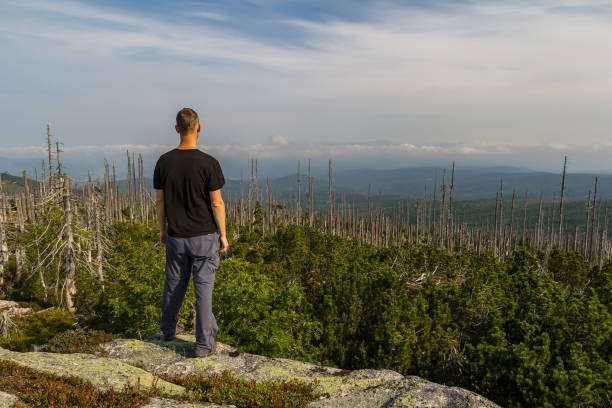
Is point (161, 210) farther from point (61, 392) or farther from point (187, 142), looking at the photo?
point (61, 392)

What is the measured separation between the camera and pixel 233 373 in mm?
5051

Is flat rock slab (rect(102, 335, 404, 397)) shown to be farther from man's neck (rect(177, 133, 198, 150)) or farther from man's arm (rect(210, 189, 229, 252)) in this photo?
man's neck (rect(177, 133, 198, 150))

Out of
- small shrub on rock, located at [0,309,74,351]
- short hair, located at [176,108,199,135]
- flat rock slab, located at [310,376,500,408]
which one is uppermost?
short hair, located at [176,108,199,135]

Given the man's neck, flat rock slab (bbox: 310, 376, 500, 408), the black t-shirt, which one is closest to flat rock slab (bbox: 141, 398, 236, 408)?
flat rock slab (bbox: 310, 376, 500, 408)

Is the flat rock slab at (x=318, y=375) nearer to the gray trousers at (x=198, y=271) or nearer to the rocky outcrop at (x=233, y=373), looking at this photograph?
the rocky outcrop at (x=233, y=373)

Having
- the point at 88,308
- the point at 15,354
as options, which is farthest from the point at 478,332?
the point at 88,308

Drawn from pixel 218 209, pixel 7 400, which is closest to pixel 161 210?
pixel 218 209

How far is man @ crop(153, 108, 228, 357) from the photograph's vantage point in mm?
5012

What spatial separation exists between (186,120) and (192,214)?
4.27 ft

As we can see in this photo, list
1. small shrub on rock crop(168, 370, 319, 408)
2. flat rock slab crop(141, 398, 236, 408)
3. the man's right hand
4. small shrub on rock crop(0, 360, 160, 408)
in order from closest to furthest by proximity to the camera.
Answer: small shrub on rock crop(0, 360, 160, 408) < flat rock slab crop(141, 398, 236, 408) < small shrub on rock crop(168, 370, 319, 408) < the man's right hand

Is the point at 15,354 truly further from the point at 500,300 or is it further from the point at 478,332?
the point at 500,300

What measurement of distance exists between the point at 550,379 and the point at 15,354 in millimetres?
9014

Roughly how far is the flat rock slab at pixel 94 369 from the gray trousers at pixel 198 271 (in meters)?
0.88

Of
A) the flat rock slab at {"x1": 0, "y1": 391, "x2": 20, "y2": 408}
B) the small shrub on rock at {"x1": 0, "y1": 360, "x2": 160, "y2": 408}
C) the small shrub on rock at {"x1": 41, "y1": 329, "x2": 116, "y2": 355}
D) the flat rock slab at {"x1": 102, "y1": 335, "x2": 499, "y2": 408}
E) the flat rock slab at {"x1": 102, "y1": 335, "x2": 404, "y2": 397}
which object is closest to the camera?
the flat rock slab at {"x1": 0, "y1": 391, "x2": 20, "y2": 408}
